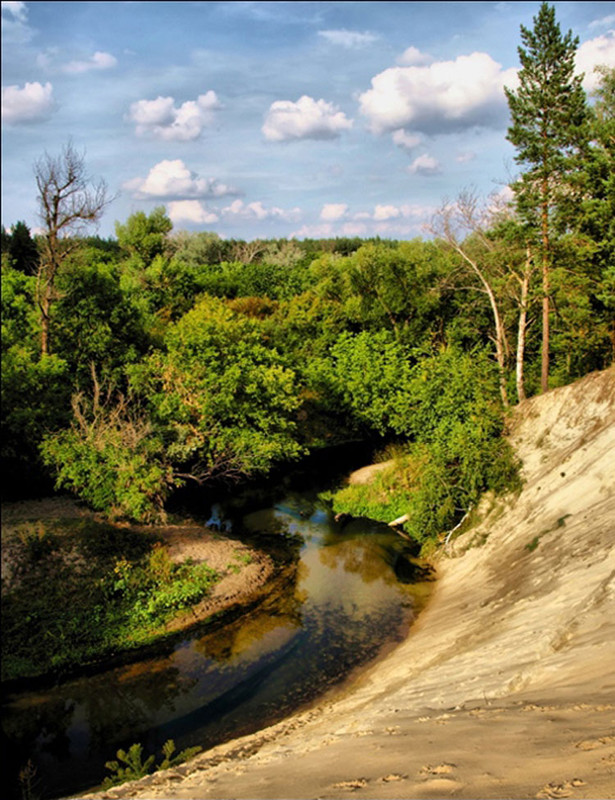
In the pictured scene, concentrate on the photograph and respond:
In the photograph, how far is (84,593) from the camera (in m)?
20.0

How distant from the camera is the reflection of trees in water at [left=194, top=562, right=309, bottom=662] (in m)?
19.1

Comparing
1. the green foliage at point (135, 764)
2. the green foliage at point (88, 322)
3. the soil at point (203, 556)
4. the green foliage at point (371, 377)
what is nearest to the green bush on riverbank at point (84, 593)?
the soil at point (203, 556)

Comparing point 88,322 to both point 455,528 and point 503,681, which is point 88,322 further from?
point 503,681

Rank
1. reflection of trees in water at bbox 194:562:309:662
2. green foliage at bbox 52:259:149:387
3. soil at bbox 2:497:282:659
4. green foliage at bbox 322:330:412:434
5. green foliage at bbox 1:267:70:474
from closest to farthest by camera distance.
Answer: reflection of trees in water at bbox 194:562:309:662
soil at bbox 2:497:282:659
green foliage at bbox 1:267:70:474
green foliage at bbox 52:259:149:387
green foliage at bbox 322:330:412:434

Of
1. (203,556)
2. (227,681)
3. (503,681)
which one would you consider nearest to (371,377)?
(203,556)

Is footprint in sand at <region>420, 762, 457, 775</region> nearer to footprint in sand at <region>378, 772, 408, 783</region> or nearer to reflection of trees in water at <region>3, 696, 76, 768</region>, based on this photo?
footprint in sand at <region>378, 772, 408, 783</region>

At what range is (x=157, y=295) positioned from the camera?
51.2 meters

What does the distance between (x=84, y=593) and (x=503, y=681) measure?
1394 cm

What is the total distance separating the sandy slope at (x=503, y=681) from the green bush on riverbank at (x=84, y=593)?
277 inches

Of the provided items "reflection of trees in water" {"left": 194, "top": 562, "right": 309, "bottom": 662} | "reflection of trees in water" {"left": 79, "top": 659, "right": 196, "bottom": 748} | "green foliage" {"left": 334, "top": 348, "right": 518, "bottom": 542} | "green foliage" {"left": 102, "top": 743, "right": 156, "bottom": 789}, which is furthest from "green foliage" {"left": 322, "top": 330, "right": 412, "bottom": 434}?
"green foliage" {"left": 102, "top": 743, "right": 156, "bottom": 789}

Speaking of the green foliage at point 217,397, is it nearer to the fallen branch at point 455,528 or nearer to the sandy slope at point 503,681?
the fallen branch at point 455,528

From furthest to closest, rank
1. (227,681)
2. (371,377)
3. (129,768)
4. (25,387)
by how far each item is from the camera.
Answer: (371,377) < (25,387) < (227,681) < (129,768)

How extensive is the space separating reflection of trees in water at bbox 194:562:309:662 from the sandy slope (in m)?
4.18

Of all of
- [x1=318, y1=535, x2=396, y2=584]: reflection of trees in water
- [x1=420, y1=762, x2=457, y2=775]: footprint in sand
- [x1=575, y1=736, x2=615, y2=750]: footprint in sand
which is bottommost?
[x1=318, y1=535, x2=396, y2=584]: reflection of trees in water
